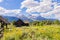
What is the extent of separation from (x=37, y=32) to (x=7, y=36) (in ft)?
3.93

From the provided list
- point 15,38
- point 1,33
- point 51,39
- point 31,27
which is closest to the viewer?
point 51,39

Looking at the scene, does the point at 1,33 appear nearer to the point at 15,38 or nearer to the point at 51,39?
the point at 15,38

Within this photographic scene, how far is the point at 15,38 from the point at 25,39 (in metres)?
0.49

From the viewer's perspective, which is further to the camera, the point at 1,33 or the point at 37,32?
the point at 1,33

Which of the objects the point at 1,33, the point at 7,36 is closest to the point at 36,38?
the point at 7,36

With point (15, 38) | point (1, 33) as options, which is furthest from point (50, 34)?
point (1, 33)

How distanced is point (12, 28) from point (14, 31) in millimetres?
318

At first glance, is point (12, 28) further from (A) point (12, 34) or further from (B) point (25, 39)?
(B) point (25, 39)

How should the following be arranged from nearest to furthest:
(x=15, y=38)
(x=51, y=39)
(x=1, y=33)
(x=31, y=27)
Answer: (x=51, y=39), (x=15, y=38), (x=31, y=27), (x=1, y=33)

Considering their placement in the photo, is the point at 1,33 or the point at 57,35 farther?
the point at 1,33

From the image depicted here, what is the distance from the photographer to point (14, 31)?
9.67 meters

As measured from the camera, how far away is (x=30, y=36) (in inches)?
355

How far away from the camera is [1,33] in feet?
36.1

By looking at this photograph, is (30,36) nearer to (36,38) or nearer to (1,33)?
(36,38)
